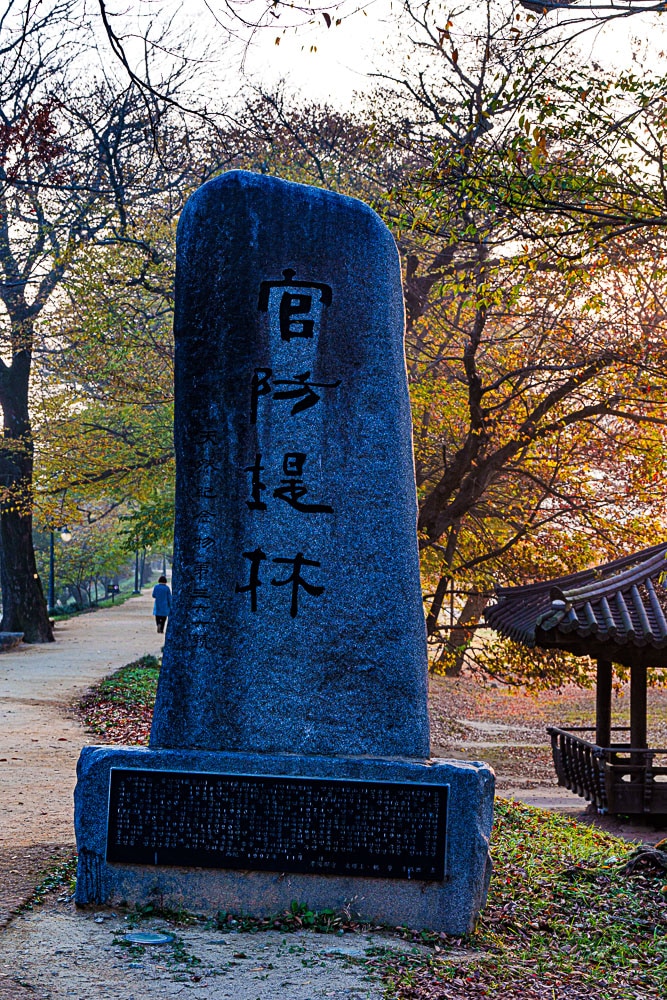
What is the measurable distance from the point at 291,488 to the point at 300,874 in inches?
80.0

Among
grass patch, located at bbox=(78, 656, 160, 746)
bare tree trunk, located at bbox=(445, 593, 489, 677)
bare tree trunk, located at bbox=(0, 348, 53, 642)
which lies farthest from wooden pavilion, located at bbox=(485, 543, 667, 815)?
bare tree trunk, located at bbox=(0, 348, 53, 642)

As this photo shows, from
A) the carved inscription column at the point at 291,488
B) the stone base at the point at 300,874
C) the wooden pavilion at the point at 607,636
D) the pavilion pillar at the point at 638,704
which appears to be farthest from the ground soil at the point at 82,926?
the pavilion pillar at the point at 638,704

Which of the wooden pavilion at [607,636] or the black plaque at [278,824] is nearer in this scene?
the black plaque at [278,824]

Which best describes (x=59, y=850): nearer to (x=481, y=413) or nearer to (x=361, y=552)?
(x=361, y=552)

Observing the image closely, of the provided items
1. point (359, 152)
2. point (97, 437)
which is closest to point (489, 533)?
point (359, 152)

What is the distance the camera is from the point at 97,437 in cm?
2231

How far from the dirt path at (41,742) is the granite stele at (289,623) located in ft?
3.71

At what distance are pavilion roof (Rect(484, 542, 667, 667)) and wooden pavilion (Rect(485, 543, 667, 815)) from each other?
12 millimetres

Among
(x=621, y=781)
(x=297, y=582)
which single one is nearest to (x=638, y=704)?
(x=621, y=781)

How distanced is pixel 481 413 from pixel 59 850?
1104 cm

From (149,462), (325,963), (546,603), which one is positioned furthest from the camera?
(149,462)

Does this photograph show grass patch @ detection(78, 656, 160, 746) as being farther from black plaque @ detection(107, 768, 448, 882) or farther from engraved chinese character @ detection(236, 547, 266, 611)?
engraved chinese character @ detection(236, 547, 266, 611)

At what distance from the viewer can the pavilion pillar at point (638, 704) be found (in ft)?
44.7

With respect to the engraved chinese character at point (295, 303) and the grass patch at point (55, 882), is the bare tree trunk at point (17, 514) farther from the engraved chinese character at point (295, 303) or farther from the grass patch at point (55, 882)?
the engraved chinese character at point (295, 303)
